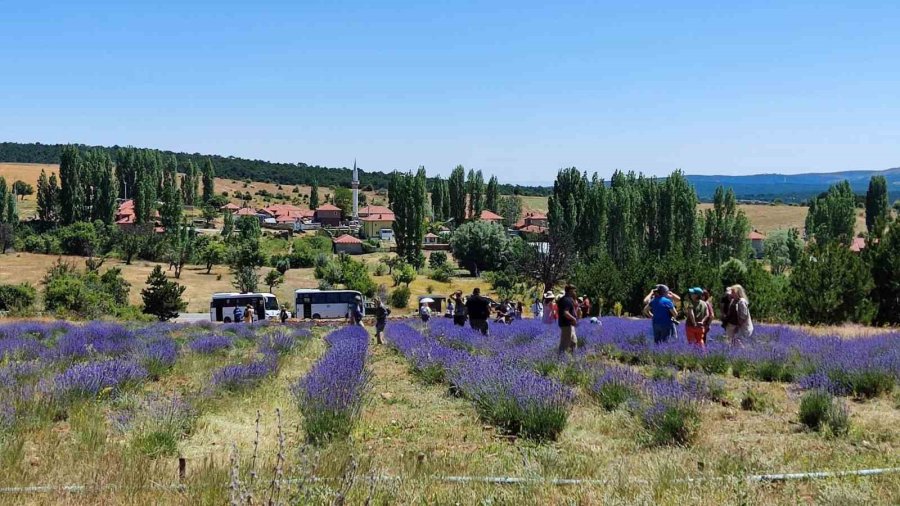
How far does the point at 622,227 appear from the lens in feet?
208

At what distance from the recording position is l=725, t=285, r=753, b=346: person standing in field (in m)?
11.9

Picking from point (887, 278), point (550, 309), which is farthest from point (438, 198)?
point (550, 309)

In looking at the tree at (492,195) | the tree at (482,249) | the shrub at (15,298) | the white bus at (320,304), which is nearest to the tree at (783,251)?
the tree at (482,249)

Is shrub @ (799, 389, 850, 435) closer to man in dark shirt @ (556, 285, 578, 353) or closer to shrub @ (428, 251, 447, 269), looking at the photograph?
man in dark shirt @ (556, 285, 578, 353)

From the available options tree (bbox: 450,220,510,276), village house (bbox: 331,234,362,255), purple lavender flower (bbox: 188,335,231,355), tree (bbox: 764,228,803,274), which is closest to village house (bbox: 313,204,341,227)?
village house (bbox: 331,234,362,255)

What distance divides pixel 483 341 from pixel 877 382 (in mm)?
6523

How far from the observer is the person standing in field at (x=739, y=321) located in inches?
470

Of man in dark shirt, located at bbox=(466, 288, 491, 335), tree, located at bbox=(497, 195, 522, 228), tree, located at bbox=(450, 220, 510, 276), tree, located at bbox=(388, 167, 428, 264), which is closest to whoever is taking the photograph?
man in dark shirt, located at bbox=(466, 288, 491, 335)

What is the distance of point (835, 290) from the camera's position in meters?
21.8

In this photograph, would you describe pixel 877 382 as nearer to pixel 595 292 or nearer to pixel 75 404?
pixel 75 404

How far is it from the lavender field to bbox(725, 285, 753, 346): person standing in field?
0.78 meters

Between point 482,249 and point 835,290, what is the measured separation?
4882cm

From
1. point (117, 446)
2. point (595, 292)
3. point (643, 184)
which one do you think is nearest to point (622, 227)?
point (643, 184)

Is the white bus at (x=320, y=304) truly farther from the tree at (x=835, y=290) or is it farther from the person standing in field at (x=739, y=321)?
the person standing in field at (x=739, y=321)
